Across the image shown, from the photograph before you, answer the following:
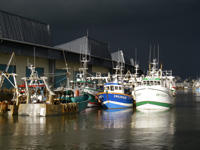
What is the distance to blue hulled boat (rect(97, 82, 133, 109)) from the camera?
34.9 m

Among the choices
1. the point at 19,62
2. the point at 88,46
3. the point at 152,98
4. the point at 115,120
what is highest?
the point at 88,46

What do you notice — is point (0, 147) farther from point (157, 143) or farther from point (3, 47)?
point (3, 47)

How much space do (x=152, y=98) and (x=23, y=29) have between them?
90.9 feet

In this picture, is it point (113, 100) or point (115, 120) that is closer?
point (115, 120)

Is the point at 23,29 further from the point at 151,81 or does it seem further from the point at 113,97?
the point at 151,81

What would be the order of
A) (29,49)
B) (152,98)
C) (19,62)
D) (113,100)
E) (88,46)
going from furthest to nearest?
1. (88,46)
2. (29,49)
3. (19,62)
4. (113,100)
5. (152,98)

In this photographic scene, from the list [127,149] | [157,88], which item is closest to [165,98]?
[157,88]

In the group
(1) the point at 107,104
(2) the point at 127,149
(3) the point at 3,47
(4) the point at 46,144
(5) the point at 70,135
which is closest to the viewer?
(2) the point at 127,149

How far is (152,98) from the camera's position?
107ft

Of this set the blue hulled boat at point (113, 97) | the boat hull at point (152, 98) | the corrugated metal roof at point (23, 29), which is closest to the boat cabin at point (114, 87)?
the blue hulled boat at point (113, 97)

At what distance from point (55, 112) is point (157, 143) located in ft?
46.4

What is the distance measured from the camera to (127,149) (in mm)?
12008

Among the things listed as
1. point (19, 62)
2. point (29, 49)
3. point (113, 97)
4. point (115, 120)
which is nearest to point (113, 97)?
point (113, 97)

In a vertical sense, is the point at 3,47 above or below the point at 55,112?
above
